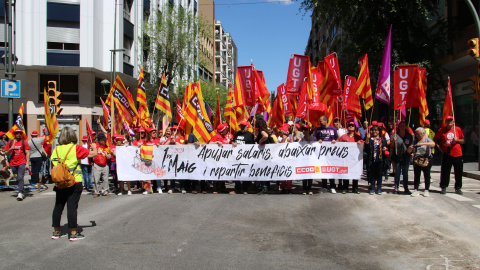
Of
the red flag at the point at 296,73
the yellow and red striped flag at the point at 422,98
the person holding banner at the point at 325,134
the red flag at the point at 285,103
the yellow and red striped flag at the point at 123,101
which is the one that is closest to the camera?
the person holding banner at the point at 325,134

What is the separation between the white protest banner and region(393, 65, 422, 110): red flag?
5.27ft

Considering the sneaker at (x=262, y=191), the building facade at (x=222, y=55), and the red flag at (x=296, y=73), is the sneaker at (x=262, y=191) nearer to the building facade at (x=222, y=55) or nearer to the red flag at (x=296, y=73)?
the red flag at (x=296, y=73)

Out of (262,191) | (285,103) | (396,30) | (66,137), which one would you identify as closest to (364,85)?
(262,191)

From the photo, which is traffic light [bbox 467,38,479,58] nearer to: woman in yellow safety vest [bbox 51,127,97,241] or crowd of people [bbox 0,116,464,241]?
crowd of people [bbox 0,116,464,241]

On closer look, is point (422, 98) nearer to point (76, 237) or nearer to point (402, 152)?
point (402, 152)

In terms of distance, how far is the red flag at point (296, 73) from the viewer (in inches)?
434

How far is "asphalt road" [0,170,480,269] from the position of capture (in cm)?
496

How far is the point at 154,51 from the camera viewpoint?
1375 inches

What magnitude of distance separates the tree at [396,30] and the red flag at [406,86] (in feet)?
33.0

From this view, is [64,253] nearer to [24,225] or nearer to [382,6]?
[24,225]

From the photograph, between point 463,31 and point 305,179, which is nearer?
point 305,179

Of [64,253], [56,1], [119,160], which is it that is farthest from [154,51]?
[64,253]

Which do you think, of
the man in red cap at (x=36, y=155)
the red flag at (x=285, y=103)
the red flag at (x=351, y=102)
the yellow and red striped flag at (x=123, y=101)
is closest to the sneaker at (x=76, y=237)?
the man in red cap at (x=36, y=155)

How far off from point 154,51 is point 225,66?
210 ft
